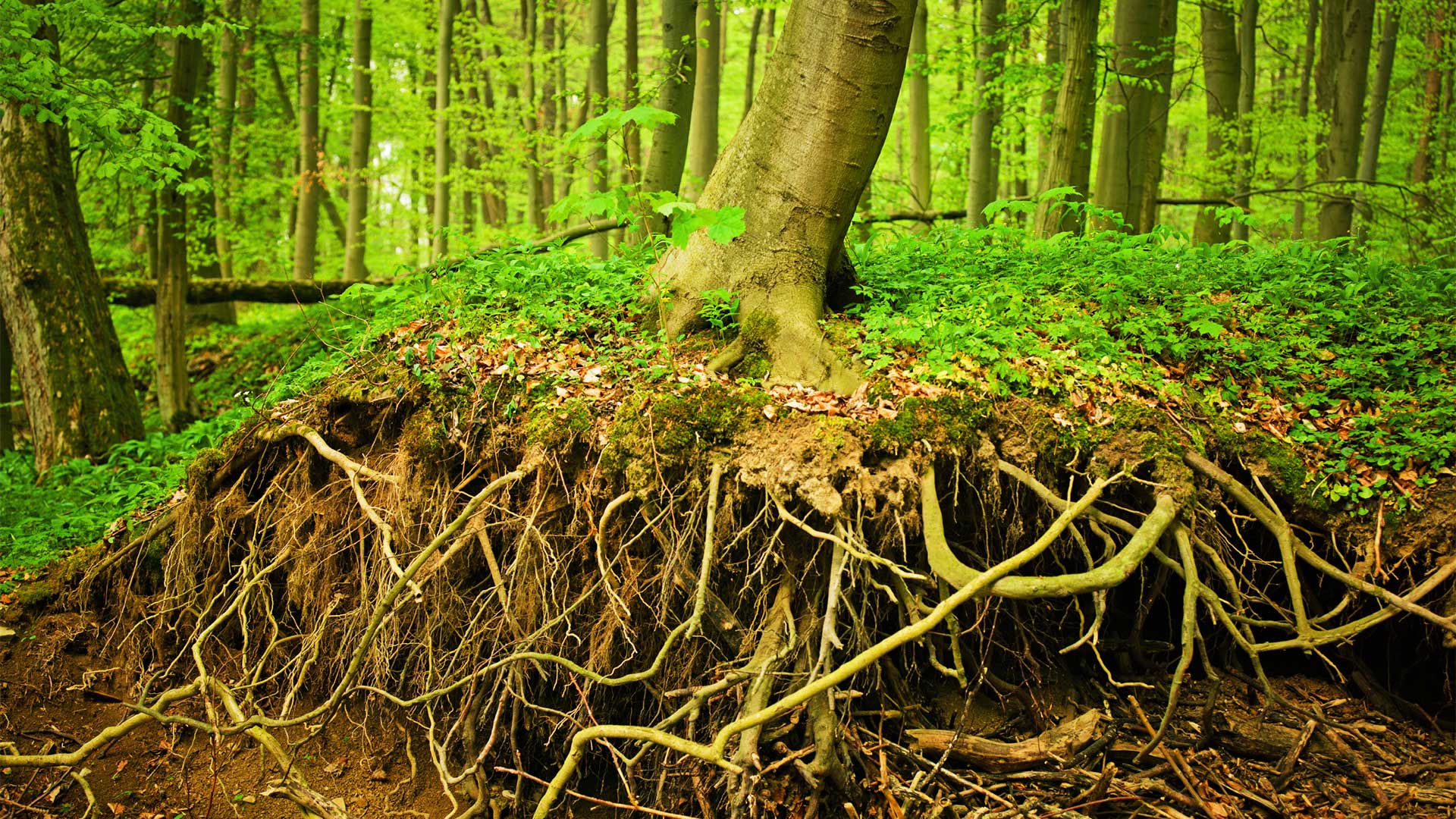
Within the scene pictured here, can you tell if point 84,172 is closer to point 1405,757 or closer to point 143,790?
point 143,790

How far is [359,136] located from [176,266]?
6154 mm

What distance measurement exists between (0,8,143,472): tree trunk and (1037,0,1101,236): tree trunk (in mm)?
8534

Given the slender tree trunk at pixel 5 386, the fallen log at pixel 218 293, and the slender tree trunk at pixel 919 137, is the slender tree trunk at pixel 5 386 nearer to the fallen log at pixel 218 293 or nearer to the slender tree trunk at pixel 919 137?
the fallen log at pixel 218 293

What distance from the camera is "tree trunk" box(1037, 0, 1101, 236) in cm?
602

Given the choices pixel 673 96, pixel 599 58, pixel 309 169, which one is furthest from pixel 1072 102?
pixel 309 169

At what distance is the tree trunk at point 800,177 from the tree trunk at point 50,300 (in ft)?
20.3

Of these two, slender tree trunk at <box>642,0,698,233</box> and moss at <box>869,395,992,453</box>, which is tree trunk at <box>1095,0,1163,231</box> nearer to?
slender tree trunk at <box>642,0,698,233</box>

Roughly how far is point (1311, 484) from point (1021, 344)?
1558 mm

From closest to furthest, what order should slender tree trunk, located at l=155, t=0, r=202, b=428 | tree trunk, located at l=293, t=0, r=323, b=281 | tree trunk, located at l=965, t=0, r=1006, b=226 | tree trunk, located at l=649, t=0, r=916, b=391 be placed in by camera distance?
tree trunk, located at l=649, t=0, r=916, b=391 → slender tree trunk, located at l=155, t=0, r=202, b=428 → tree trunk, located at l=965, t=0, r=1006, b=226 → tree trunk, located at l=293, t=0, r=323, b=281

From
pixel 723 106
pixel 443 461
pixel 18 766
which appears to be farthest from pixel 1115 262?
pixel 723 106

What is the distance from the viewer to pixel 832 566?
11.8 ft

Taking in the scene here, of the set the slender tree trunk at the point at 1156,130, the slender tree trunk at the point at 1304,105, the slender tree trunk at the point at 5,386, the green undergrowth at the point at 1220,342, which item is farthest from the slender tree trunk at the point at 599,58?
the slender tree trunk at the point at 1304,105

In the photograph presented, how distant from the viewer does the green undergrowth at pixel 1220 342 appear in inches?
160

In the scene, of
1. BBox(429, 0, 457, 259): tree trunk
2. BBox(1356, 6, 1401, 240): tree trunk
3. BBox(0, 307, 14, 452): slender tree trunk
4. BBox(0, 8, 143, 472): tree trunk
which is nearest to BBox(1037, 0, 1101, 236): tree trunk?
BBox(429, 0, 457, 259): tree trunk
